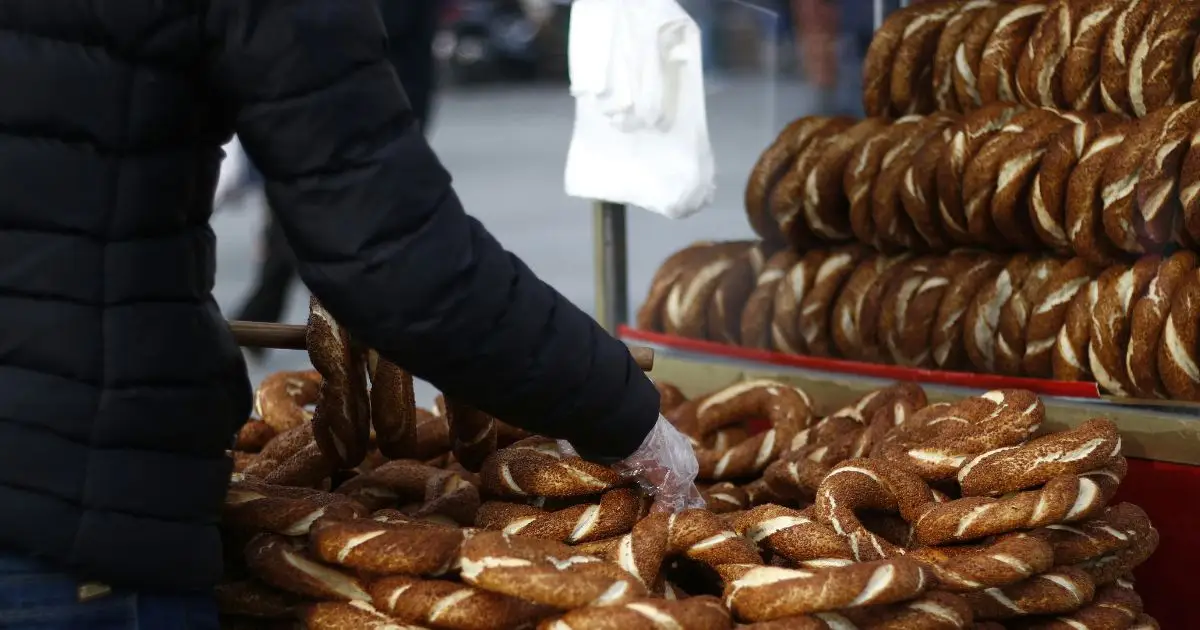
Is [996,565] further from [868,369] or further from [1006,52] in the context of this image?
[1006,52]

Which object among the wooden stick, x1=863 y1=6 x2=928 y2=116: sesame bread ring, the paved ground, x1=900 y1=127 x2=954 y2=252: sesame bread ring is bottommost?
the paved ground

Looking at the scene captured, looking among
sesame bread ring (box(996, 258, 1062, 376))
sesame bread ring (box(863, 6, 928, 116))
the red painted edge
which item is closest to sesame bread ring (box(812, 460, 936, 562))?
the red painted edge

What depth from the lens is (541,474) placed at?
77.3 inches

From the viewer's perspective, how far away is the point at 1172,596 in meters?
2.47

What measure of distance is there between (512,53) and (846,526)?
59.8 ft

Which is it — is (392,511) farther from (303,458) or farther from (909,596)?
(909,596)

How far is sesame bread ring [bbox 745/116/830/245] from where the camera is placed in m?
3.21

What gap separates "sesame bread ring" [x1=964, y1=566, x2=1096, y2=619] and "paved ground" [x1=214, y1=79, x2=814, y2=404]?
1.50 metres

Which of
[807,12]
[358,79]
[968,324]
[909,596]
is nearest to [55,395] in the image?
[358,79]

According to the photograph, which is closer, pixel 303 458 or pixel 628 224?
pixel 303 458

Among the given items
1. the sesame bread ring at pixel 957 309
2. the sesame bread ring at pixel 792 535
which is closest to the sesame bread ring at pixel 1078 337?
the sesame bread ring at pixel 957 309

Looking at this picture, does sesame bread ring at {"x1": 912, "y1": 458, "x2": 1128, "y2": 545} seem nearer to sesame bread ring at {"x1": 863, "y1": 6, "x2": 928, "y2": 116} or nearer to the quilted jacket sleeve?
the quilted jacket sleeve

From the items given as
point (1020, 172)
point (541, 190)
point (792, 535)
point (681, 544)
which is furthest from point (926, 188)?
point (541, 190)

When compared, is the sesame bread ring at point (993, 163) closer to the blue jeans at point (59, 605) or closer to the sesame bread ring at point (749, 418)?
the sesame bread ring at point (749, 418)
